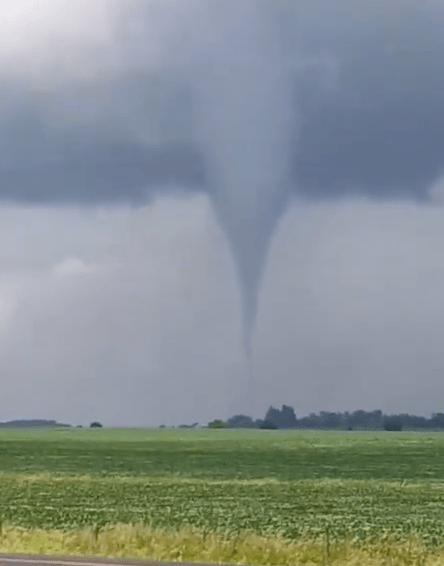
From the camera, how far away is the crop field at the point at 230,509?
26.0m

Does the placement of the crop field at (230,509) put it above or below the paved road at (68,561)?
above

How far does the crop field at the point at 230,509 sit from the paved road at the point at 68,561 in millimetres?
2140

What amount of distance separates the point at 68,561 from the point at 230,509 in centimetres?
2494

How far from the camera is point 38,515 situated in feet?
143

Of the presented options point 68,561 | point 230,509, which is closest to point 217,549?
point 68,561

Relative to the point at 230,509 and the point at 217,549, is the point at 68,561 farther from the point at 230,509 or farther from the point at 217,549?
the point at 230,509

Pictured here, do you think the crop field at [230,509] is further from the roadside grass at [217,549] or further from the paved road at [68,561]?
the paved road at [68,561]

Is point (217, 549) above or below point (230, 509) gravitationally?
below

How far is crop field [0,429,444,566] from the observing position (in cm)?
2602

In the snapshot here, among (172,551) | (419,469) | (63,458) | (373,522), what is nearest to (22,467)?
(63,458)

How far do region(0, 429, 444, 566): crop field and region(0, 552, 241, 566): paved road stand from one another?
84.2 inches

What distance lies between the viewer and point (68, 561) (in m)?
22.5

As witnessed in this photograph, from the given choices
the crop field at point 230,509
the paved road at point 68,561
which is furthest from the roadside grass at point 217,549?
the paved road at point 68,561

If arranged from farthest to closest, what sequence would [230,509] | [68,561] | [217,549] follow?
[230,509]
[217,549]
[68,561]
